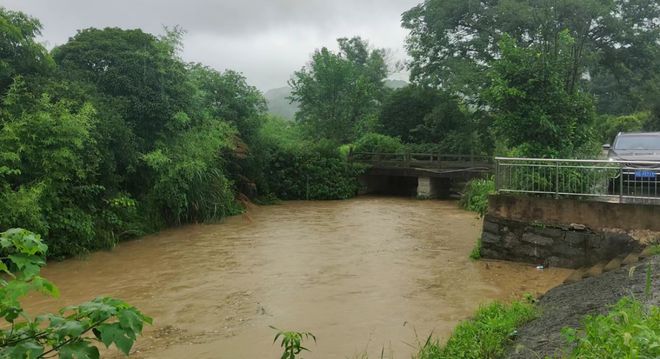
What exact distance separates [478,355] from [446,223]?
1275cm

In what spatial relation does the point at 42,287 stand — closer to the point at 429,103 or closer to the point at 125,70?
the point at 125,70

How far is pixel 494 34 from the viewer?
89.0 ft

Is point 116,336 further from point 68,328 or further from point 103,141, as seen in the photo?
point 103,141

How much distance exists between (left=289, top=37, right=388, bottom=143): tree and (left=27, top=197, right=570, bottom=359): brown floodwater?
71.1 feet

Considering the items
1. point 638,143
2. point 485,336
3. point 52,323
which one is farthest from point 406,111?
point 52,323

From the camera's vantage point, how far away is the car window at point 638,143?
40.6ft

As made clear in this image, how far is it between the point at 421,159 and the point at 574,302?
23.9m

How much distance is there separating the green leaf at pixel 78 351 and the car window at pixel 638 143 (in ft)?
44.0

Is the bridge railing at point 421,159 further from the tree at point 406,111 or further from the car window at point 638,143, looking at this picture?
the car window at point 638,143

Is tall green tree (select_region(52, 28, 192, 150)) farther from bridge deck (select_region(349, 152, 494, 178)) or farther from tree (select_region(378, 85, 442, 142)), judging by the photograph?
tree (select_region(378, 85, 442, 142))

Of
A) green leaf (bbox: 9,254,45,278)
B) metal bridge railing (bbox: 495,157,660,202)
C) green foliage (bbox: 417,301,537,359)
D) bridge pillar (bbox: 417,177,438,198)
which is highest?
green leaf (bbox: 9,254,45,278)

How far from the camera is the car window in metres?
12.4

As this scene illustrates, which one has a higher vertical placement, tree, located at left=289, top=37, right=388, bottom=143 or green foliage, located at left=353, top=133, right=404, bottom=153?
tree, located at left=289, top=37, right=388, bottom=143

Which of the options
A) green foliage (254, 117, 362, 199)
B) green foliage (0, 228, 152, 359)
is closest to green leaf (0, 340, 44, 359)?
green foliage (0, 228, 152, 359)
